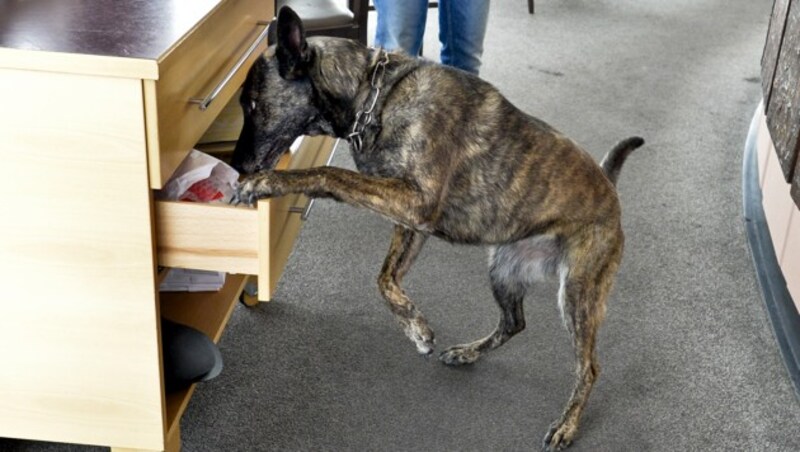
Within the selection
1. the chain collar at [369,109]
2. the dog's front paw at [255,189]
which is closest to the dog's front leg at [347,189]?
the dog's front paw at [255,189]

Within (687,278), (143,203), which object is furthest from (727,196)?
(143,203)

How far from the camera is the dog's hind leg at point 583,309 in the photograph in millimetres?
2182

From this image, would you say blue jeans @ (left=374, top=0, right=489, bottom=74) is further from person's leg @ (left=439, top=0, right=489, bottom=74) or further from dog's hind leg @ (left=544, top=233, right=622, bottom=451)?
dog's hind leg @ (left=544, top=233, right=622, bottom=451)

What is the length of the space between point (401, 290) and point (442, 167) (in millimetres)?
353

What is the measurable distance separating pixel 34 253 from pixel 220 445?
0.62m

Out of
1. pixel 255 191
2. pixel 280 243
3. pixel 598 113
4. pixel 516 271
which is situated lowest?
pixel 598 113

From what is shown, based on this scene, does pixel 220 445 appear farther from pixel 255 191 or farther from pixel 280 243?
pixel 255 191

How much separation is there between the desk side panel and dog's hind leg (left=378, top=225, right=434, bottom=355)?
640mm

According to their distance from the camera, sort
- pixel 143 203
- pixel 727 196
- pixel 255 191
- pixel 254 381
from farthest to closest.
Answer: pixel 727 196 → pixel 254 381 → pixel 255 191 → pixel 143 203

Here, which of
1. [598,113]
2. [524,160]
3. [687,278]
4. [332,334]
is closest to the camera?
[524,160]

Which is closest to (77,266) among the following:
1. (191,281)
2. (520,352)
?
(191,281)

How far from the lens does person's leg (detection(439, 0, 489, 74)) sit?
3.21 m

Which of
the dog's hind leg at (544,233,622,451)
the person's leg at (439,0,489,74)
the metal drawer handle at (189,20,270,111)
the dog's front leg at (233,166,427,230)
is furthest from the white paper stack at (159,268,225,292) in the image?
the person's leg at (439,0,489,74)

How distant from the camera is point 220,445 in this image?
6.92 ft
